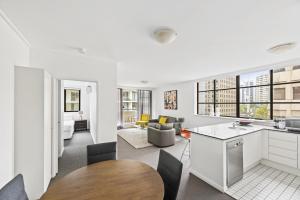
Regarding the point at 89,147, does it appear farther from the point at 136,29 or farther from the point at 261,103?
the point at 261,103

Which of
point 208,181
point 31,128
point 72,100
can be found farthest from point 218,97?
point 72,100

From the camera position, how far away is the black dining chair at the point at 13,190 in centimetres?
87

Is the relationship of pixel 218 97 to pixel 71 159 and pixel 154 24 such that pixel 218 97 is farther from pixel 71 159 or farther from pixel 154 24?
pixel 71 159

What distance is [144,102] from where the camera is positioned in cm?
889

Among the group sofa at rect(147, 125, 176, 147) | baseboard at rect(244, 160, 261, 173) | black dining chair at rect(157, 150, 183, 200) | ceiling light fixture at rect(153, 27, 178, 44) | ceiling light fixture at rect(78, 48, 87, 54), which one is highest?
ceiling light fixture at rect(78, 48, 87, 54)

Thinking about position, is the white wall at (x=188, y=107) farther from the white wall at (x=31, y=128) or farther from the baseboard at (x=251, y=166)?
the white wall at (x=31, y=128)

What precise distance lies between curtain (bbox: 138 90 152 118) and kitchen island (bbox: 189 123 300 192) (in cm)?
617

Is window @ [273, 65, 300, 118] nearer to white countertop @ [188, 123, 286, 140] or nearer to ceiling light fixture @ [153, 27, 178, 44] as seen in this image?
white countertop @ [188, 123, 286, 140]

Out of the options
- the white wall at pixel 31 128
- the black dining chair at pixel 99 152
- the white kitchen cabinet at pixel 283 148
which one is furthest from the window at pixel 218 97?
the white wall at pixel 31 128

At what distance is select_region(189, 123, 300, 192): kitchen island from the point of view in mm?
2184

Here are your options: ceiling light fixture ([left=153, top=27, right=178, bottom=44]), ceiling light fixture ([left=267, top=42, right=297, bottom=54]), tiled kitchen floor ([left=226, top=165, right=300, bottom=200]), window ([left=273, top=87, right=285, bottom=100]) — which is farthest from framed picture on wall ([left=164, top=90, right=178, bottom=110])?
ceiling light fixture ([left=153, top=27, right=178, bottom=44])

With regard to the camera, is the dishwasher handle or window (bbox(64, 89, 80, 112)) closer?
the dishwasher handle

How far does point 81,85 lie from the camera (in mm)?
7176

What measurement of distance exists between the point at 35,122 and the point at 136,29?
2024 mm
